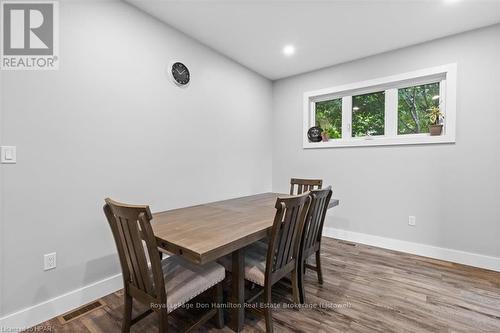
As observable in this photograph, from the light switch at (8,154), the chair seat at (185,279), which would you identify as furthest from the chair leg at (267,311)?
the light switch at (8,154)

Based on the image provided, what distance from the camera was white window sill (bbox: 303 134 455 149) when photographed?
268cm

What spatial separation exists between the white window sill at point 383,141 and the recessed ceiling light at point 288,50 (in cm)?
135

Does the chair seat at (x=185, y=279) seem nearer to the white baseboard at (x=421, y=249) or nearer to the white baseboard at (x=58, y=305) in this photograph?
the white baseboard at (x=58, y=305)

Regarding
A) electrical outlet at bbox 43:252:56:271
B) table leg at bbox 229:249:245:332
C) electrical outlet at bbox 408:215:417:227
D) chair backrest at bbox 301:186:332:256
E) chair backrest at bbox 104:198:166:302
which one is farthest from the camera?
electrical outlet at bbox 408:215:417:227

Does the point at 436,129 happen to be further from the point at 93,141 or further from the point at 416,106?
the point at 93,141

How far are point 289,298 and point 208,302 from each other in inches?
26.8

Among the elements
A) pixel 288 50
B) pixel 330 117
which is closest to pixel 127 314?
pixel 288 50

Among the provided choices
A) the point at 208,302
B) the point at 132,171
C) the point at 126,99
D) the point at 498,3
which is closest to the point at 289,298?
the point at 208,302

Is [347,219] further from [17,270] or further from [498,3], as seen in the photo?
[17,270]

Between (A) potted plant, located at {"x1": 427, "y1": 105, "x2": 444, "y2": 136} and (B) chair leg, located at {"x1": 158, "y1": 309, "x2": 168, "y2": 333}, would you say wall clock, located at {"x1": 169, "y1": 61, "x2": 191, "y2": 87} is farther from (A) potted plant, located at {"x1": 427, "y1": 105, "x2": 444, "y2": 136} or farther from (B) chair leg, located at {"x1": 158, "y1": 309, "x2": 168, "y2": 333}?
(A) potted plant, located at {"x1": 427, "y1": 105, "x2": 444, "y2": 136}

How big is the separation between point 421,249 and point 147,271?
3.12 m

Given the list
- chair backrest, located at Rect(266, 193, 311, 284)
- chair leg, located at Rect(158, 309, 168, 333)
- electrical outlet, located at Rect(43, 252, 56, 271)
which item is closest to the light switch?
electrical outlet, located at Rect(43, 252, 56, 271)

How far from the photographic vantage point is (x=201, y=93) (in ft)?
9.16

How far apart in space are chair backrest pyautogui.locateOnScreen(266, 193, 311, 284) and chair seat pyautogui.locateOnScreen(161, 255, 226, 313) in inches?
13.8
